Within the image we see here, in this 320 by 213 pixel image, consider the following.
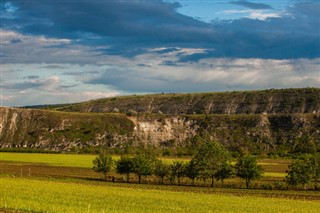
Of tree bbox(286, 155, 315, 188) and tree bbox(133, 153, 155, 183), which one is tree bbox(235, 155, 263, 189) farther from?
tree bbox(133, 153, 155, 183)

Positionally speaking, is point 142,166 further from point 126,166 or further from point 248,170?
point 248,170

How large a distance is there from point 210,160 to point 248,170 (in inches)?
339

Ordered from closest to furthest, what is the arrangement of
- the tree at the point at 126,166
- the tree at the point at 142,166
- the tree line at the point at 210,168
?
the tree line at the point at 210,168, the tree at the point at 142,166, the tree at the point at 126,166

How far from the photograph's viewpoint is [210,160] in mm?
97625

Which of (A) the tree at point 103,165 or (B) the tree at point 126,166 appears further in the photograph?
(A) the tree at point 103,165

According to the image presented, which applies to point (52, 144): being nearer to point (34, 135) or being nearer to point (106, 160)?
point (34, 135)

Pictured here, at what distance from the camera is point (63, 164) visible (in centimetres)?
12662

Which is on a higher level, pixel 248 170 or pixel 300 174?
pixel 248 170

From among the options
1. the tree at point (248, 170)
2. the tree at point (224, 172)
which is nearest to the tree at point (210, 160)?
the tree at point (224, 172)

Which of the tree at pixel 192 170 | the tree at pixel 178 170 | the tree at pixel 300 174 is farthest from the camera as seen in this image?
the tree at pixel 178 170

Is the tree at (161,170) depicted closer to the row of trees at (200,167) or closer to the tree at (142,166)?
the row of trees at (200,167)

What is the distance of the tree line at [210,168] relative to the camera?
3497 inches

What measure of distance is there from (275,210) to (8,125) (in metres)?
169

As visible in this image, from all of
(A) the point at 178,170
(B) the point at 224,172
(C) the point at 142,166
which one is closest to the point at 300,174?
(B) the point at 224,172
